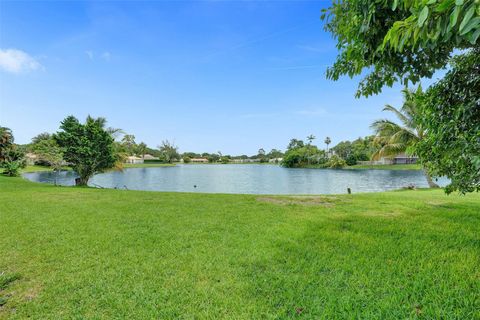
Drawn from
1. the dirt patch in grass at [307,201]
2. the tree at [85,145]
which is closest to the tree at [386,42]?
the dirt patch in grass at [307,201]

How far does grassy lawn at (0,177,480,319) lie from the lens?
7.36 feet

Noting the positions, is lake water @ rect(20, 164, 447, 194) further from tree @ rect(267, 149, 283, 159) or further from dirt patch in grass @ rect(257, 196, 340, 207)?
tree @ rect(267, 149, 283, 159)

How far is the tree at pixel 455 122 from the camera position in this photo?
264 centimetres

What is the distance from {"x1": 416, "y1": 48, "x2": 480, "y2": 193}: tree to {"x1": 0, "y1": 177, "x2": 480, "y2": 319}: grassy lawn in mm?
1216

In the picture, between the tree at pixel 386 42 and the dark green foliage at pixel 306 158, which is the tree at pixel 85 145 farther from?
the dark green foliage at pixel 306 158

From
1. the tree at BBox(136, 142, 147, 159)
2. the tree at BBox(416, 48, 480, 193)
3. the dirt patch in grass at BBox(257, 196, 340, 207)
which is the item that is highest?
the tree at BBox(136, 142, 147, 159)

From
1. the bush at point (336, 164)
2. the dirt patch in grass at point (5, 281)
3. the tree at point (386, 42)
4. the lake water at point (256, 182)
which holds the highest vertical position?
the tree at point (386, 42)

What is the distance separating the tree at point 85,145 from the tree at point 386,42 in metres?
16.1

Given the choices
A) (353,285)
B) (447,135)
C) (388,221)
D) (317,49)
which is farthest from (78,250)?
(317,49)

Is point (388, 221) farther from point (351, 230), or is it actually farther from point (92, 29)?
point (92, 29)

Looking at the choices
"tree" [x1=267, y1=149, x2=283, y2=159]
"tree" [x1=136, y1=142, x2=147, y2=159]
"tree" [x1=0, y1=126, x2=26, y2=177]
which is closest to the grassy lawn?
"tree" [x1=0, y1=126, x2=26, y2=177]

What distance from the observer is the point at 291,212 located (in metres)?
6.38

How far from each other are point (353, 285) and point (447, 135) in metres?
2.13

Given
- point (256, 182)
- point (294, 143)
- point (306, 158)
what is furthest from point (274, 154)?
point (256, 182)
